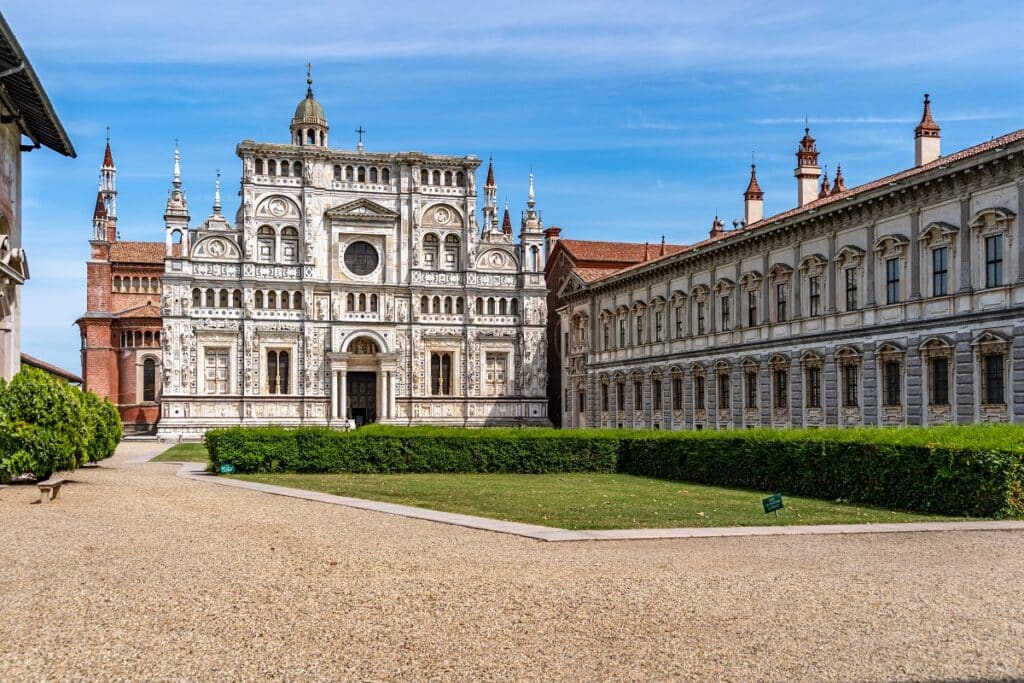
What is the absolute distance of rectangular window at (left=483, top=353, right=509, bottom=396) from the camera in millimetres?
73438

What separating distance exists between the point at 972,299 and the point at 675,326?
22382 mm

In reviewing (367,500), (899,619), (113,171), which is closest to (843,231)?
(367,500)

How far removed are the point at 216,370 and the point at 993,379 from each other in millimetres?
48750

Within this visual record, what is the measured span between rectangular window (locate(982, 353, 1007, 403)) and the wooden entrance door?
148 ft

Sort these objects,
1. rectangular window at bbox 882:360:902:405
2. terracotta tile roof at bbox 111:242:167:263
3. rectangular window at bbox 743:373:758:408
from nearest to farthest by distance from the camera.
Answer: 1. rectangular window at bbox 882:360:902:405
2. rectangular window at bbox 743:373:758:408
3. terracotta tile roof at bbox 111:242:167:263

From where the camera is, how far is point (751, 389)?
47594 millimetres

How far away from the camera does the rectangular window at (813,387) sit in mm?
42281

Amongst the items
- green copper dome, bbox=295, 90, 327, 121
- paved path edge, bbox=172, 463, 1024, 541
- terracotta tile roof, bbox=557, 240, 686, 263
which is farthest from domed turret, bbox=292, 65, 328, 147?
paved path edge, bbox=172, 463, 1024, 541

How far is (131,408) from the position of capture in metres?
82.4

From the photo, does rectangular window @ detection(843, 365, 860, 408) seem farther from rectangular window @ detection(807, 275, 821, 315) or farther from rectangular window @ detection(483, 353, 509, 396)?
rectangular window @ detection(483, 353, 509, 396)

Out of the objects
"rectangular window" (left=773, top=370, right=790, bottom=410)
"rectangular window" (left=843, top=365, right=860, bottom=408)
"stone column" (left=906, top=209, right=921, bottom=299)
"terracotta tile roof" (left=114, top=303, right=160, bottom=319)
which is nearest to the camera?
"stone column" (left=906, top=209, right=921, bottom=299)

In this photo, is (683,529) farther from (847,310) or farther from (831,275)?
(831,275)

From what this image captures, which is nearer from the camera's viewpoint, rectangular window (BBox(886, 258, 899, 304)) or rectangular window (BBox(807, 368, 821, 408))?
rectangular window (BBox(886, 258, 899, 304))

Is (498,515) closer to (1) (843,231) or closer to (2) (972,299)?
(2) (972,299)
